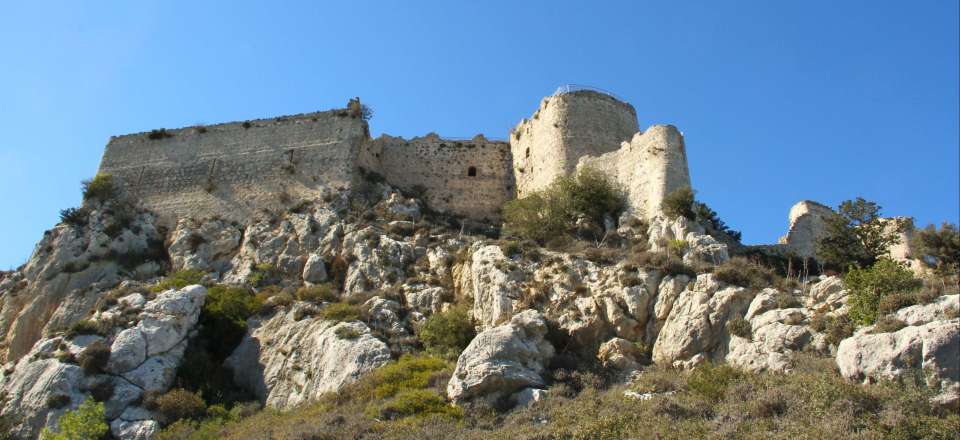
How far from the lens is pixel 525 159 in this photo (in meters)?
33.5

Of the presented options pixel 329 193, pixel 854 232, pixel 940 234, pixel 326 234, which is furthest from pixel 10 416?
pixel 940 234

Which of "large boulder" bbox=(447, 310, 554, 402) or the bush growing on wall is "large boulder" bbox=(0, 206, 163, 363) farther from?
"large boulder" bbox=(447, 310, 554, 402)

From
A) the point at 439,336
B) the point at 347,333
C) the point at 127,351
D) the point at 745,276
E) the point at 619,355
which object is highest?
the point at 745,276

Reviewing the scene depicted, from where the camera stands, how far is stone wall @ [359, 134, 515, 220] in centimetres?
3312

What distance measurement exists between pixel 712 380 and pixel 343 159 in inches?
772

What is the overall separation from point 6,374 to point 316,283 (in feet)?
28.7

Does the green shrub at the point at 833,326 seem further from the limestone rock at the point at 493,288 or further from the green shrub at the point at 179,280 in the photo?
the green shrub at the point at 179,280

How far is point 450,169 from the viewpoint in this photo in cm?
3412

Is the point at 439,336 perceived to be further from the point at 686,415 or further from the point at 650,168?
the point at 650,168

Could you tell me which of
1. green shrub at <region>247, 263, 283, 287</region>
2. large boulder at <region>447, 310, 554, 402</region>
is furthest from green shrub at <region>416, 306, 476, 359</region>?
green shrub at <region>247, 263, 283, 287</region>

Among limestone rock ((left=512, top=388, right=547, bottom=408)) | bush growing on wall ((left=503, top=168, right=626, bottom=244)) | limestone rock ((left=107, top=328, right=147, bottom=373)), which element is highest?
bush growing on wall ((left=503, top=168, right=626, bottom=244))

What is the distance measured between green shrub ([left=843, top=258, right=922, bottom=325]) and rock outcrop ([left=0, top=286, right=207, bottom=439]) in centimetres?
1585

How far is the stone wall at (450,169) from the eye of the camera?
3312 cm

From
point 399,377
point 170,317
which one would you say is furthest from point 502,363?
point 170,317
